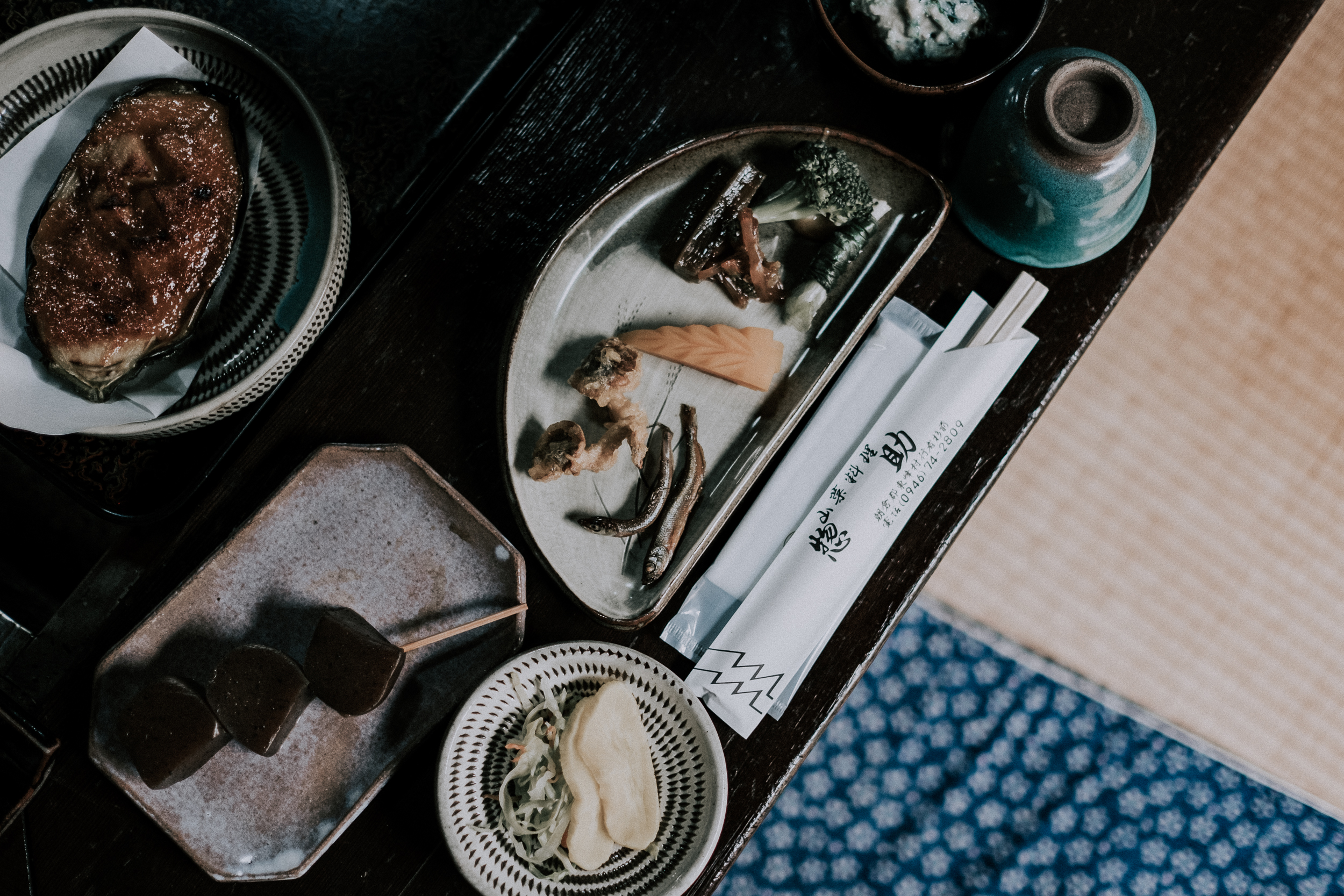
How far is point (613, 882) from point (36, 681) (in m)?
1.26

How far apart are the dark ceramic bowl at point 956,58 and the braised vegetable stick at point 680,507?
2.27 ft

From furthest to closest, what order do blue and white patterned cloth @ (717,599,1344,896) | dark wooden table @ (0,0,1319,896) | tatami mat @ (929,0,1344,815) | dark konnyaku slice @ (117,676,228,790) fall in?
1. blue and white patterned cloth @ (717,599,1344,896)
2. tatami mat @ (929,0,1344,815)
3. dark wooden table @ (0,0,1319,896)
4. dark konnyaku slice @ (117,676,228,790)

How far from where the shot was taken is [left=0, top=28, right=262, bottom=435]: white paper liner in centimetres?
127

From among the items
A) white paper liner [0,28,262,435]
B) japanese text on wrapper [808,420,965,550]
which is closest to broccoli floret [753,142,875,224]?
japanese text on wrapper [808,420,965,550]

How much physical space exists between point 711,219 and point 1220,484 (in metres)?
1.54

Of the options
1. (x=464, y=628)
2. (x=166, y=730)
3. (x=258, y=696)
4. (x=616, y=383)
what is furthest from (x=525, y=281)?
(x=166, y=730)

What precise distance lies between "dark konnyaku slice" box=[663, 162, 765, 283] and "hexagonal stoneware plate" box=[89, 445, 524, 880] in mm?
580

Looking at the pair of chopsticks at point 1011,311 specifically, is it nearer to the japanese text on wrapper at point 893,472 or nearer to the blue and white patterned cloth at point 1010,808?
the japanese text on wrapper at point 893,472

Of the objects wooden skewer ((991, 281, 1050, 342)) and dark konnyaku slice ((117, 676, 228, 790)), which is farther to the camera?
wooden skewer ((991, 281, 1050, 342))

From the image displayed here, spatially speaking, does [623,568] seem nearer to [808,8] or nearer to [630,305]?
[630,305]

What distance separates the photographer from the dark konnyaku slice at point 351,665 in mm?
1202

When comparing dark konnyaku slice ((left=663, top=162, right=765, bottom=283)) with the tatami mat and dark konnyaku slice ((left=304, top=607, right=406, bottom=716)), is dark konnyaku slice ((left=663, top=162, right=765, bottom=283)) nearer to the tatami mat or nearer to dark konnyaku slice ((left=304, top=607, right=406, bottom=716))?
dark konnyaku slice ((left=304, top=607, right=406, bottom=716))

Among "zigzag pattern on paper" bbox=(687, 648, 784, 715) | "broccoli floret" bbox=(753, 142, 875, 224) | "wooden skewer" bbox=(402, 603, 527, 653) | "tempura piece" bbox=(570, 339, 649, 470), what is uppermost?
"broccoli floret" bbox=(753, 142, 875, 224)

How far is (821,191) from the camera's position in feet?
4.34
